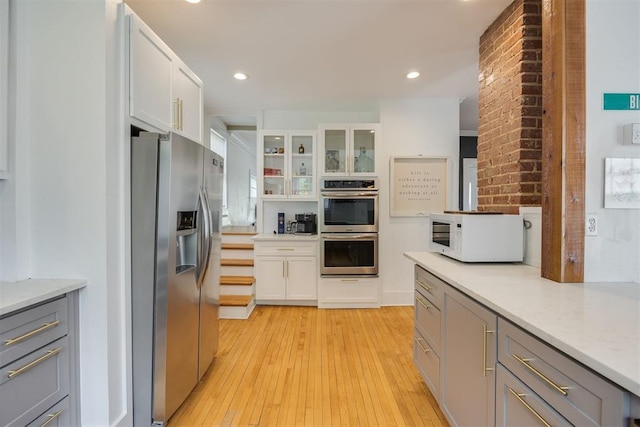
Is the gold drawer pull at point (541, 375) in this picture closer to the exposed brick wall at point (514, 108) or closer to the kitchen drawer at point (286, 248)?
the exposed brick wall at point (514, 108)

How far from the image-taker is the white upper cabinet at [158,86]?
5.16ft

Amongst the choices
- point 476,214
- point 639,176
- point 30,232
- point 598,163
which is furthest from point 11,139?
point 639,176

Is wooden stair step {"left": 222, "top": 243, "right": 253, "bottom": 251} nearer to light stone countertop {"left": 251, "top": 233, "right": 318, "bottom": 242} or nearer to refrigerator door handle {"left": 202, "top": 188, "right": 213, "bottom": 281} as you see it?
light stone countertop {"left": 251, "top": 233, "right": 318, "bottom": 242}

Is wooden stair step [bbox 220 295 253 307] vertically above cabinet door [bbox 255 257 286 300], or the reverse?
cabinet door [bbox 255 257 286 300]

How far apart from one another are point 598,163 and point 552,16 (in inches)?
31.4

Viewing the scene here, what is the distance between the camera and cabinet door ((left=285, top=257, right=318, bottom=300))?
3750 millimetres

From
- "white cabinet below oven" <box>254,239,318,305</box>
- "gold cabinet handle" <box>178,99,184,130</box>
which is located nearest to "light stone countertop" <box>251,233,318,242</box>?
"white cabinet below oven" <box>254,239,318,305</box>

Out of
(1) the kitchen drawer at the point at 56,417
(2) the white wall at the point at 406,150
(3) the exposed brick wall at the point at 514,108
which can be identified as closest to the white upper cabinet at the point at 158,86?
(1) the kitchen drawer at the point at 56,417

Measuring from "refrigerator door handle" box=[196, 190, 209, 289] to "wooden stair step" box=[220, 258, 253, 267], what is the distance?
1825 millimetres

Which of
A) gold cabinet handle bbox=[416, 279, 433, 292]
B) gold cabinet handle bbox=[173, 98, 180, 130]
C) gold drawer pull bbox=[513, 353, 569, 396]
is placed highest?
gold cabinet handle bbox=[173, 98, 180, 130]

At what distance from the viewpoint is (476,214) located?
1.86m

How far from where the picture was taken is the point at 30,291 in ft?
4.07

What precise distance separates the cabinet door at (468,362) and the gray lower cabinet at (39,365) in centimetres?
186

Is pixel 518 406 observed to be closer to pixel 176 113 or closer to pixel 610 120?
pixel 610 120
